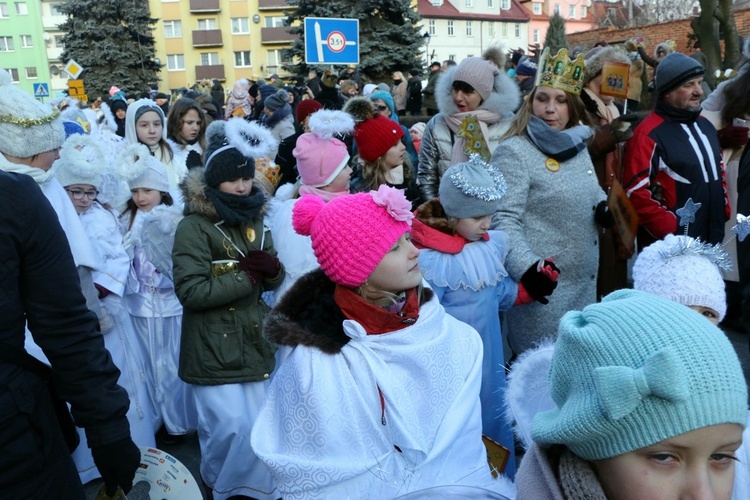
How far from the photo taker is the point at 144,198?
4672 millimetres

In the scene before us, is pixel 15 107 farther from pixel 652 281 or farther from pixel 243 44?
pixel 243 44

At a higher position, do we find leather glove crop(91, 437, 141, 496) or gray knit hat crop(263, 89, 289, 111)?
gray knit hat crop(263, 89, 289, 111)

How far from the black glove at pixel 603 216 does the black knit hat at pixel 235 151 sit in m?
1.99

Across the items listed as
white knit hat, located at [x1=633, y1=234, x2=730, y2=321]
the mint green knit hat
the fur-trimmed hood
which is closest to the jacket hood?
the fur-trimmed hood

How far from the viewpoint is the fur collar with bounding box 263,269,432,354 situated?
90.4 inches

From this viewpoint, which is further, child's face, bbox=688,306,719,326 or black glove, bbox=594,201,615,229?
black glove, bbox=594,201,615,229

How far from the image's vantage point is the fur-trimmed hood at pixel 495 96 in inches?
201

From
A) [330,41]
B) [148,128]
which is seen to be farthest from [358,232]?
[330,41]

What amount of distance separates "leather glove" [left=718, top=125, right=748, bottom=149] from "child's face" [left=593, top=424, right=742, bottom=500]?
4.69 m

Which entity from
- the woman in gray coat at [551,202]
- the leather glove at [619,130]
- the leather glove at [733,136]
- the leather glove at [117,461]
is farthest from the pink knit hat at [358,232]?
the leather glove at [733,136]

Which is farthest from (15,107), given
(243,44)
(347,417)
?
(243,44)

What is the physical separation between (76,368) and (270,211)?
7.17 ft

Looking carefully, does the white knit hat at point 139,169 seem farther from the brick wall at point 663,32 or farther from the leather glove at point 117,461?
the brick wall at point 663,32

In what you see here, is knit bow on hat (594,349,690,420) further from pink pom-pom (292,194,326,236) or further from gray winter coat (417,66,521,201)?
gray winter coat (417,66,521,201)
